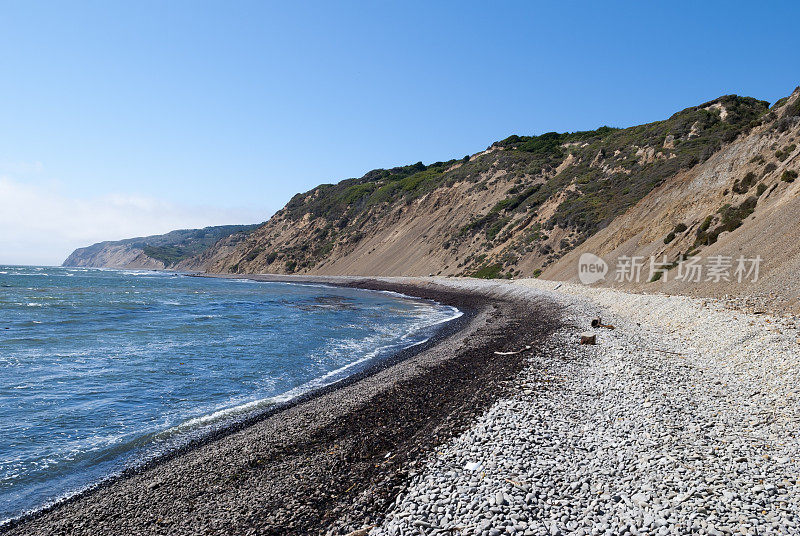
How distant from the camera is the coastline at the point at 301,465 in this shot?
7.14m

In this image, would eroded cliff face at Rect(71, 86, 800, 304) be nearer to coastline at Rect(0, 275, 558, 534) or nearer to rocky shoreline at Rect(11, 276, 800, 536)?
rocky shoreline at Rect(11, 276, 800, 536)

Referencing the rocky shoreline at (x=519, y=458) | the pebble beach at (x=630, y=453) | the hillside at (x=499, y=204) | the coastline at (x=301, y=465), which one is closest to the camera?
the pebble beach at (x=630, y=453)

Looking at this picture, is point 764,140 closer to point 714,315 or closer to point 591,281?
point 591,281

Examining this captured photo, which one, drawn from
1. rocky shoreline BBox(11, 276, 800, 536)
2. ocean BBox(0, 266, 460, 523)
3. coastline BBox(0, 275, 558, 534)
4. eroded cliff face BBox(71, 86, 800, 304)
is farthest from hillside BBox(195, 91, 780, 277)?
coastline BBox(0, 275, 558, 534)

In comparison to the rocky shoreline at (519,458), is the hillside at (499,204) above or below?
above

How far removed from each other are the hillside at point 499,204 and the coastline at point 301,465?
39.8m

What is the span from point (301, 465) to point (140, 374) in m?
11.5

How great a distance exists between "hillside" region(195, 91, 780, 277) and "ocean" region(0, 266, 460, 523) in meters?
27.6

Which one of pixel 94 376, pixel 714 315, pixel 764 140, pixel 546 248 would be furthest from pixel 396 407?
pixel 546 248

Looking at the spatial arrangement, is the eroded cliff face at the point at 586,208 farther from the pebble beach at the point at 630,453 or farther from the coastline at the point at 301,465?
the coastline at the point at 301,465

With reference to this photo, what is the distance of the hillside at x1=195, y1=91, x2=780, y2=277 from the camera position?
5022cm

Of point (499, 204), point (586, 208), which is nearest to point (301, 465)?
point (586, 208)

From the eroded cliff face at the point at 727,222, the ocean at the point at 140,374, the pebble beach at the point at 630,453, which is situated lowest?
the ocean at the point at 140,374

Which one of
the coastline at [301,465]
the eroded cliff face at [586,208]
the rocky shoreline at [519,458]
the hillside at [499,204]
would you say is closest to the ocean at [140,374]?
the coastline at [301,465]
